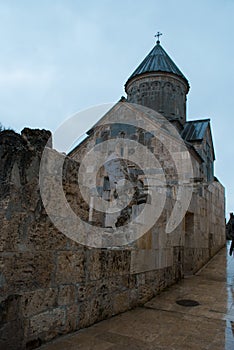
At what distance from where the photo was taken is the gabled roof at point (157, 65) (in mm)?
15094

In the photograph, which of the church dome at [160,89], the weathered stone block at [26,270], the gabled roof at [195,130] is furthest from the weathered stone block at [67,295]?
the church dome at [160,89]

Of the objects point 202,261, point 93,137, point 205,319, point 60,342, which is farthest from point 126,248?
point 93,137

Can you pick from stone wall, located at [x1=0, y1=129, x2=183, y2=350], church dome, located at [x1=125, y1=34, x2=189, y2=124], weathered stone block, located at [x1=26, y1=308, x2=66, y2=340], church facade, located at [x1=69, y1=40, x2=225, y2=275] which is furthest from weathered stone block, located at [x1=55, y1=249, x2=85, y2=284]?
church dome, located at [x1=125, y1=34, x2=189, y2=124]

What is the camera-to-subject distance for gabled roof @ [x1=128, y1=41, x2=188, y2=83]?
1509 cm

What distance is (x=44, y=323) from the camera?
7.75 feet

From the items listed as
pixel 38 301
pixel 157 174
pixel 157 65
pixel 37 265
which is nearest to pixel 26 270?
pixel 37 265

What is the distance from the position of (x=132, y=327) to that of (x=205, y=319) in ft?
3.06

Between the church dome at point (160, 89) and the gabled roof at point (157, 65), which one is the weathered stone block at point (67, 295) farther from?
the gabled roof at point (157, 65)

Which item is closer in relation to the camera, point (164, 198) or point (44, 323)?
point (44, 323)

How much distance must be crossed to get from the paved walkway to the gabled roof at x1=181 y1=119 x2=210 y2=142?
9.66 metres

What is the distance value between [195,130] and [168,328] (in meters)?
12.2

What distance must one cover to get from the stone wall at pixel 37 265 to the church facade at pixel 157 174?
19.5 inches

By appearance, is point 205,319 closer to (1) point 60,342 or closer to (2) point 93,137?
(1) point 60,342

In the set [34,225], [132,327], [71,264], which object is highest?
[34,225]
